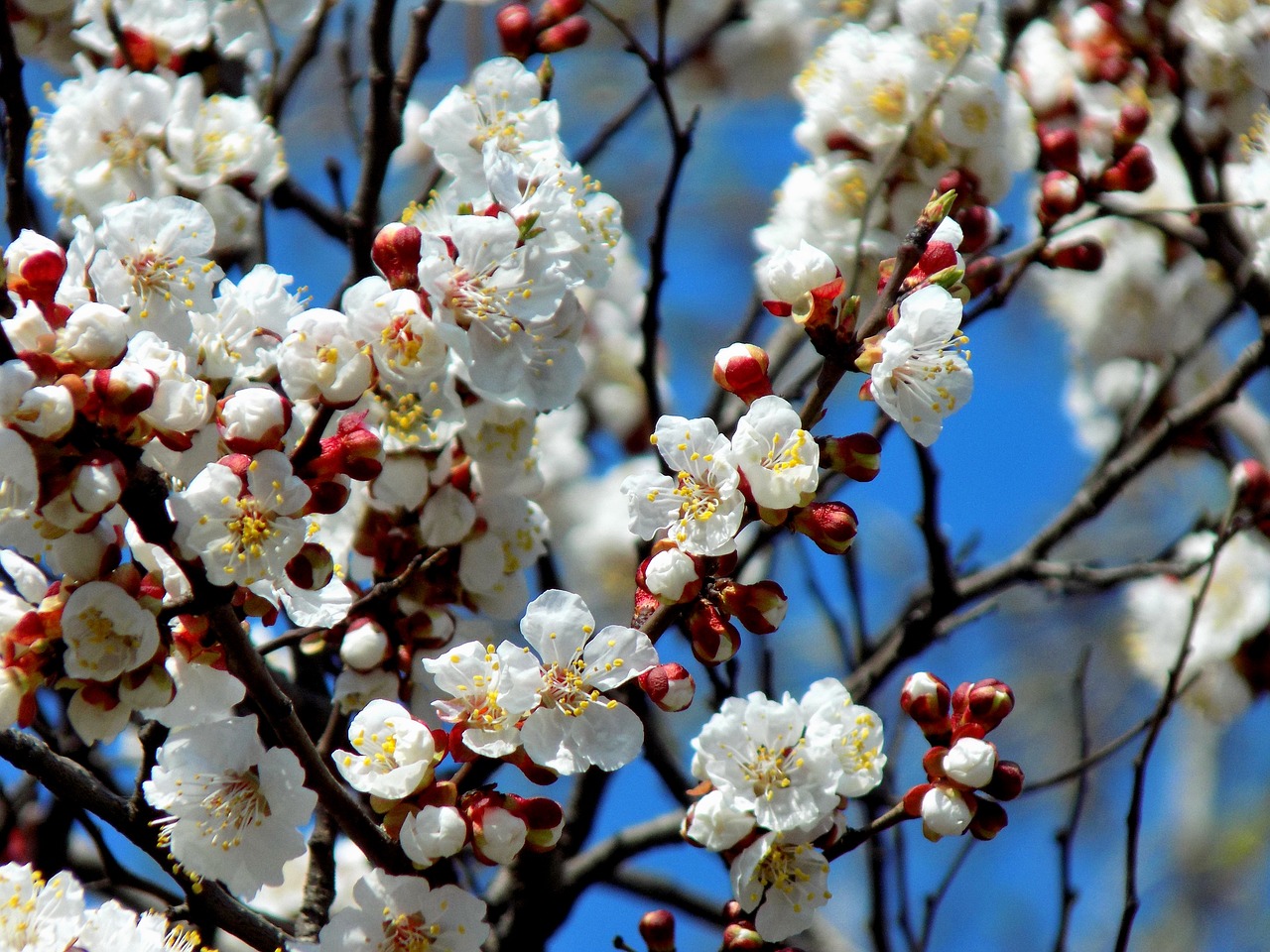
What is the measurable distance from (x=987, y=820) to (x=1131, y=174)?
4.81 feet

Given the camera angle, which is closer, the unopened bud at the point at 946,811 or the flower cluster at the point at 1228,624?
the unopened bud at the point at 946,811

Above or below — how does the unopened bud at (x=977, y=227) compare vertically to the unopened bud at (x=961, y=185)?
below

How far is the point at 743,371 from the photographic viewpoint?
1.62 meters

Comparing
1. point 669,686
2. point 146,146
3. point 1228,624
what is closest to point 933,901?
point 669,686

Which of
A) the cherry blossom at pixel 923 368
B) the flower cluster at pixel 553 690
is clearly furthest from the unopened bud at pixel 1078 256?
the flower cluster at pixel 553 690

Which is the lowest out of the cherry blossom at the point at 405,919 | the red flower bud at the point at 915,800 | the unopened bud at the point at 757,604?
the cherry blossom at the point at 405,919

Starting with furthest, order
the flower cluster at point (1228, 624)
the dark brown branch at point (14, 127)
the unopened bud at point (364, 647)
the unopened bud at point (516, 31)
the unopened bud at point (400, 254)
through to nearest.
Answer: the flower cluster at point (1228, 624)
the unopened bud at point (516, 31)
the dark brown branch at point (14, 127)
the unopened bud at point (364, 647)
the unopened bud at point (400, 254)

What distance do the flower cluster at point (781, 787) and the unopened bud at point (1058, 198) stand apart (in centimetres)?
124

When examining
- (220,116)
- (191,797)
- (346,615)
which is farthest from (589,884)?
(220,116)

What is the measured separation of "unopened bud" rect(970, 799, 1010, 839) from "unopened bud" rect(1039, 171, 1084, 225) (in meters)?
1.28

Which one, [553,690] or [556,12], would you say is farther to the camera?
[556,12]

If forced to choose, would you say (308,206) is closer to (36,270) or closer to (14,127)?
(14,127)

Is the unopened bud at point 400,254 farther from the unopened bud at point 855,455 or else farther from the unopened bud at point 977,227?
the unopened bud at point 977,227

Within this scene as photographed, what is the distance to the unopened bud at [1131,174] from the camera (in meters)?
2.49
